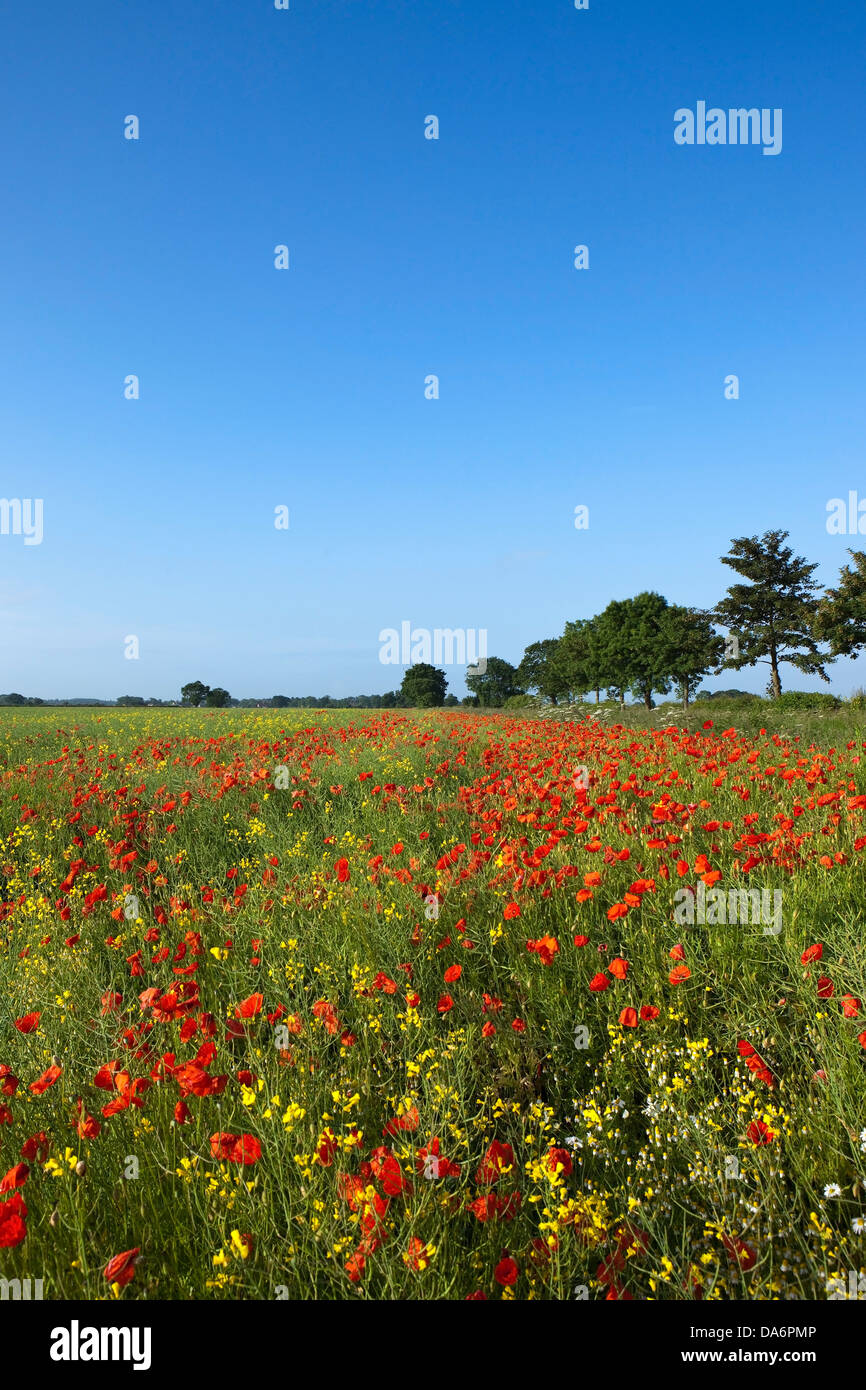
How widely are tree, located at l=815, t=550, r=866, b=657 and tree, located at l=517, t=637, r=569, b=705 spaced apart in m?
33.4

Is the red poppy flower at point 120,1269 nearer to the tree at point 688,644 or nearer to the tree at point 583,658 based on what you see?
the tree at point 688,644

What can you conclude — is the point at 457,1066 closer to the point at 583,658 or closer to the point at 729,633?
the point at 729,633

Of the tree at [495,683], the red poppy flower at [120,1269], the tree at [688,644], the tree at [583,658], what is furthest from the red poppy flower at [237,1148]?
the tree at [495,683]

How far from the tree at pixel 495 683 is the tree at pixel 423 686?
622 centimetres

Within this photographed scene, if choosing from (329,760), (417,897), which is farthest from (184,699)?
(417,897)

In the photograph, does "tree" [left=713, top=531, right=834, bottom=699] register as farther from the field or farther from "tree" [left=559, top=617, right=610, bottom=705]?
the field

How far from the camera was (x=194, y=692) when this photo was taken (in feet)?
268

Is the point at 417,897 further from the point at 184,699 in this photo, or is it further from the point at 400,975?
the point at 184,699

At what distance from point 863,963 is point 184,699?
266ft

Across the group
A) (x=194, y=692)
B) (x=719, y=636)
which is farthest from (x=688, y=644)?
(x=194, y=692)

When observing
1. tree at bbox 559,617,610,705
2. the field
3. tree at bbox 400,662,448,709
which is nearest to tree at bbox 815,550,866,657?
tree at bbox 559,617,610,705

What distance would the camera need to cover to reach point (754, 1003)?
2840mm

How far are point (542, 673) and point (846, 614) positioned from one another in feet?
140

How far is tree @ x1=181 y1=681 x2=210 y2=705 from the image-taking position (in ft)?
245
